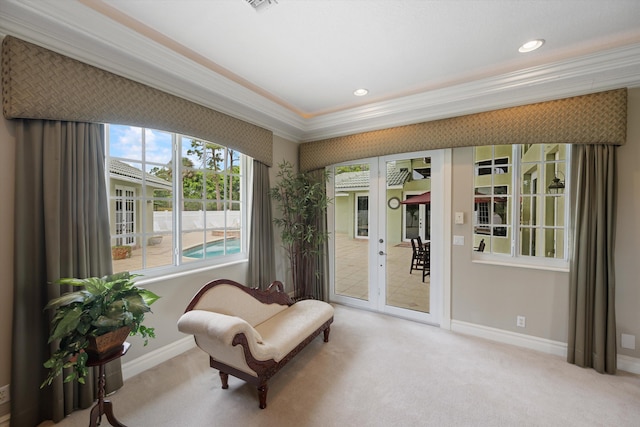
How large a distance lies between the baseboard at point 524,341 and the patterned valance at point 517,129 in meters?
1.99

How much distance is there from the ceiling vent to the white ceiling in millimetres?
41

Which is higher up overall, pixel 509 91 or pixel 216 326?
pixel 509 91

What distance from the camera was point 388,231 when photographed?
11.9 ft

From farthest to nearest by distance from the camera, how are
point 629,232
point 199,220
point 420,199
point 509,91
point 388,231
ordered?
point 388,231, point 420,199, point 199,220, point 509,91, point 629,232

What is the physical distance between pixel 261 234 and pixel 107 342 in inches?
77.8

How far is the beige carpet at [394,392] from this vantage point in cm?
181

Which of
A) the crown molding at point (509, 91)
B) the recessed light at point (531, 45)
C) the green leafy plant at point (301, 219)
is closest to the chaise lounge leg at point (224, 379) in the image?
the green leafy plant at point (301, 219)

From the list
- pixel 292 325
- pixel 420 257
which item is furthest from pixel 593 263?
pixel 292 325

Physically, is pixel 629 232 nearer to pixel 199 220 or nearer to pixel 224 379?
pixel 224 379

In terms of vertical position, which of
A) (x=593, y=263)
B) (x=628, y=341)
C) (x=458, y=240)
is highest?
(x=458, y=240)

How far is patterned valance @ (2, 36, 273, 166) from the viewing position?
160 centimetres

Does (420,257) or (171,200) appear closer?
(171,200)

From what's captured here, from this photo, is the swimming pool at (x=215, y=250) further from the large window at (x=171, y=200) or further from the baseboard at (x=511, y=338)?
the baseboard at (x=511, y=338)

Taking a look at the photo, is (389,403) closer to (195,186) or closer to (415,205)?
(415,205)
